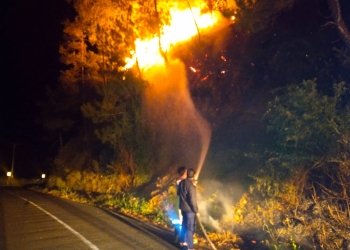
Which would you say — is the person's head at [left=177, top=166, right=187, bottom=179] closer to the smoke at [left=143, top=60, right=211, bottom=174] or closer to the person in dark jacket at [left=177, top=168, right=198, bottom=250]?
the person in dark jacket at [left=177, top=168, right=198, bottom=250]

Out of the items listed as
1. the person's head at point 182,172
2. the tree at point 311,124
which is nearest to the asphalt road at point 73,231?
the person's head at point 182,172

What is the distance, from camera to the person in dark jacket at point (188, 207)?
10.4 metres

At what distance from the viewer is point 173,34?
72.0 ft

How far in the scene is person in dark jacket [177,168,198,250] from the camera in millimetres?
10359

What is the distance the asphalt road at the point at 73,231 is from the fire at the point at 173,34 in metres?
9.25

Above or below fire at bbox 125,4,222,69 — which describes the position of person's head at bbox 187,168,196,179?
below

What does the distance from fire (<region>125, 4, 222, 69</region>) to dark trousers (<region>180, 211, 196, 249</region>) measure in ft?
37.3

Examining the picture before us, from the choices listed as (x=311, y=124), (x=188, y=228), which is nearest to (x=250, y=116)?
(x=311, y=124)

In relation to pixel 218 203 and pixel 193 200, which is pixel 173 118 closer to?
pixel 218 203

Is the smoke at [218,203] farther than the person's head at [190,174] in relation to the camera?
Yes

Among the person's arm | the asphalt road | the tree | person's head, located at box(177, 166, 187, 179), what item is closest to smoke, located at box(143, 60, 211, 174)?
the asphalt road

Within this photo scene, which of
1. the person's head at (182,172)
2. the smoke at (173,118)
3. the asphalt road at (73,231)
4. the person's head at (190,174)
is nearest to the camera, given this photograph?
the person's head at (190,174)

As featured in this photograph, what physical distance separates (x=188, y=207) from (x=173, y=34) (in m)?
13.2

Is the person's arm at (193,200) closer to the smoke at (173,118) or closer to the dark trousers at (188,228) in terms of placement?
the dark trousers at (188,228)
